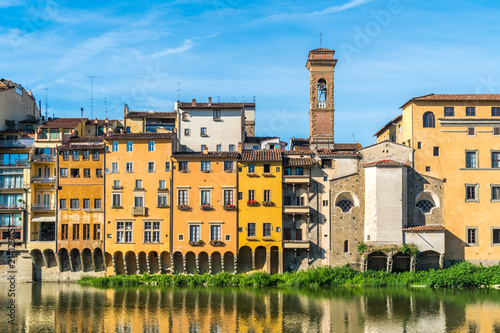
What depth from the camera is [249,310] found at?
4334 cm

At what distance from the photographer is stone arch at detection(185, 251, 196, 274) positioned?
56344 mm

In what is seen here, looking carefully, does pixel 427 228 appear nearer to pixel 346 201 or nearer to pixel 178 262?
pixel 346 201

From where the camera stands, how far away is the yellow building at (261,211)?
55031 millimetres

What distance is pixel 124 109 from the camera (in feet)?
219

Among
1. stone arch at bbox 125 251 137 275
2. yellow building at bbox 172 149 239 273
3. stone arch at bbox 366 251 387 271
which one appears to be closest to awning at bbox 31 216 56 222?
stone arch at bbox 125 251 137 275

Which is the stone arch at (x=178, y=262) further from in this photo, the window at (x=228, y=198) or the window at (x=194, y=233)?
the window at (x=228, y=198)

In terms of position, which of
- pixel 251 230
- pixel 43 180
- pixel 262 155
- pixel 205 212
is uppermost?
pixel 262 155

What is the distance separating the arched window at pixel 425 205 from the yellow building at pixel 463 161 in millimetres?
102

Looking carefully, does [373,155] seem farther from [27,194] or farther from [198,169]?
[27,194]

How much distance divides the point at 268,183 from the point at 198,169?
666 cm

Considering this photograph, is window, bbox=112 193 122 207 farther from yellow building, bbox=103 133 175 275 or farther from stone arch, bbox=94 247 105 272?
stone arch, bbox=94 247 105 272

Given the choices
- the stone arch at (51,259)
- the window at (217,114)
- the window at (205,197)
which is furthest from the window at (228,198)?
the stone arch at (51,259)

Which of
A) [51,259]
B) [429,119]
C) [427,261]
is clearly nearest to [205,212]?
[51,259]

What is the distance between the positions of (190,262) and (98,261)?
899 centimetres
